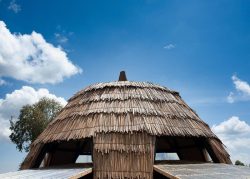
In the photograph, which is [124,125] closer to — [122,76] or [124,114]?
[124,114]

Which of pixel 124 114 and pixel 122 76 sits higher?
pixel 122 76

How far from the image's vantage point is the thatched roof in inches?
419

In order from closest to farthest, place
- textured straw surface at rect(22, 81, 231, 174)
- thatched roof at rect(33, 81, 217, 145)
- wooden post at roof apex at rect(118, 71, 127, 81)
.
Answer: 1. textured straw surface at rect(22, 81, 231, 174)
2. thatched roof at rect(33, 81, 217, 145)
3. wooden post at roof apex at rect(118, 71, 127, 81)

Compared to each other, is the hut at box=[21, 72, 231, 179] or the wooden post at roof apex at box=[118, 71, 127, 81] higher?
the wooden post at roof apex at box=[118, 71, 127, 81]

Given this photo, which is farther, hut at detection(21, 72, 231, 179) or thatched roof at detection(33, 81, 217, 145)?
thatched roof at detection(33, 81, 217, 145)

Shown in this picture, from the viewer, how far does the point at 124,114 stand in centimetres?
1105

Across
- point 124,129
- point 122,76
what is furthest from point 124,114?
point 122,76

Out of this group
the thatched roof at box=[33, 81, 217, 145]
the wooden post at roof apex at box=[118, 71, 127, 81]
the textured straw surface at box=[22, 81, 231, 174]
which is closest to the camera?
the textured straw surface at box=[22, 81, 231, 174]

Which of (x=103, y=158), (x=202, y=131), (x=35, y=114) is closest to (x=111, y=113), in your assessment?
(x=103, y=158)

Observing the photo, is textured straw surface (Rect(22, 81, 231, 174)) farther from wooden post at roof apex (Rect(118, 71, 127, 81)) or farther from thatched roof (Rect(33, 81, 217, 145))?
wooden post at roof apex (Rect(118, 71, 127, 81))

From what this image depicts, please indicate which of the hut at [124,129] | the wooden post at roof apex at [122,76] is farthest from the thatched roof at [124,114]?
the wooden post at roof apex at [122,76]

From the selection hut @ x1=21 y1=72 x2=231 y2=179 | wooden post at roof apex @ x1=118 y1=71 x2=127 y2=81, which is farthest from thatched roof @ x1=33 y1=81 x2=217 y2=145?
wooden post at roof apex @ x1=118 y1=71 x2=127 y2=81

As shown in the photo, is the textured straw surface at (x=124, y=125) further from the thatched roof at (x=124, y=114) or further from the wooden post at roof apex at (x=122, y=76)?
the wooden post at roof apex at (x=122, y=76)

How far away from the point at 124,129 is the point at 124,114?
2.60ft
